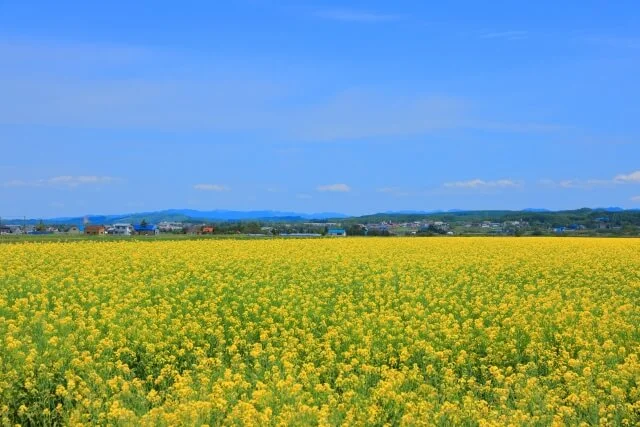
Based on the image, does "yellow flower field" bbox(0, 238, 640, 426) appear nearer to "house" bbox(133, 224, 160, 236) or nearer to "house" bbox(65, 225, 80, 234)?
"house" bbox(133, 224, 160, 236)

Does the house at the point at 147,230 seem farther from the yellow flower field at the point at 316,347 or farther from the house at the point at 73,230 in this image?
the yellow flower field at the point at 316,347

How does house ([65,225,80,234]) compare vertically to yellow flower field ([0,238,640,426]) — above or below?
above

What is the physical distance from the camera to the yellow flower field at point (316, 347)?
8914 mm

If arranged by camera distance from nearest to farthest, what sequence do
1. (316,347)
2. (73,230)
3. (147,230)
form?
(316,347) → (147,230) → (73,230)

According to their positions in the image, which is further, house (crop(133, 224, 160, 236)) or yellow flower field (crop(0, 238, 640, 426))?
house (crop(133, 224, 160, 236))

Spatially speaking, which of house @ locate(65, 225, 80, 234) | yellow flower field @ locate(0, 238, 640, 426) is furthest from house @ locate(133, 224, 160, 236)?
yellow flower field @ locate(0, 238, 640, 426)

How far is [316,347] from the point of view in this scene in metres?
12.1

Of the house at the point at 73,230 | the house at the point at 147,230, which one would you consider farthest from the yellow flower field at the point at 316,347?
the house at the point at 73,230

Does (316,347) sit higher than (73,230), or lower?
lower

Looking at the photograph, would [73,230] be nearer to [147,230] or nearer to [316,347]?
[147,230]

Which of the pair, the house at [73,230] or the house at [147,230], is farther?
the house at [73,230]

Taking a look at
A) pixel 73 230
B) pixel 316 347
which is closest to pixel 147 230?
pixel 73 230

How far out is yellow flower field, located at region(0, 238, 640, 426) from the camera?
8.91m

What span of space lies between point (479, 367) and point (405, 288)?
646 centimetres
